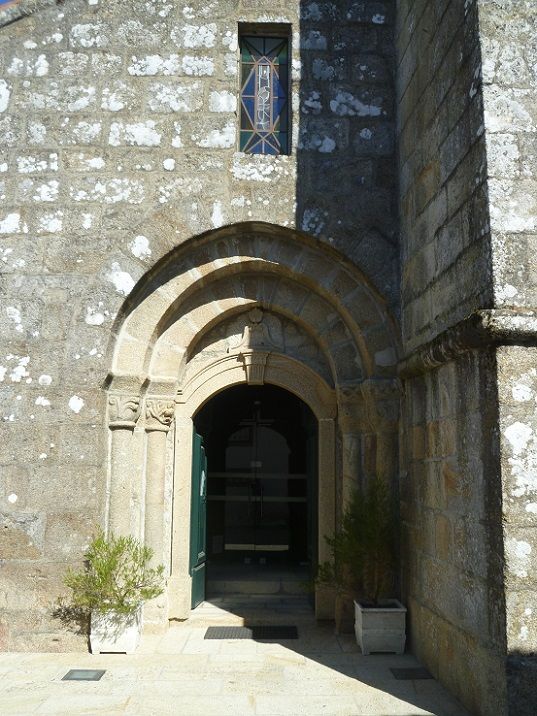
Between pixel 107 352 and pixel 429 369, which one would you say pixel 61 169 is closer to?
pixel 107 352

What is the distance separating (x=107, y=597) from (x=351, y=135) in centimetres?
351

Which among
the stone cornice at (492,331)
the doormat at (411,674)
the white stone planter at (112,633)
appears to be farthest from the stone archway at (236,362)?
the stone cornice at (492,331)

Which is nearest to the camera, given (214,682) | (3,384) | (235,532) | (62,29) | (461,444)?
(461,444)

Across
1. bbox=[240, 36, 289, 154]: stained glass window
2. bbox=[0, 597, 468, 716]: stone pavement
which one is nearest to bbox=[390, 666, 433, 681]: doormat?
bbox=[0, 597, 468, 716]: stone pavement

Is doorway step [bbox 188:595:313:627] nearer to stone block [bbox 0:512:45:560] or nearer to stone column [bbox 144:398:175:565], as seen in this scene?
stone column [bbox 144:398:175:565]

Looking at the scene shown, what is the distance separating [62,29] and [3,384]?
2.56 metres

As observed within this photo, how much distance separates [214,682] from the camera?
367 cm

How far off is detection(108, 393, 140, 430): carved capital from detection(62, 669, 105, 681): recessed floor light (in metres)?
1.48

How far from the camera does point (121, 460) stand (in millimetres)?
4492

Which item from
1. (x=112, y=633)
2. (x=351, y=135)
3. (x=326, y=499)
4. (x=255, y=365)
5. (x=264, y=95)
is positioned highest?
(x=264, y=95)

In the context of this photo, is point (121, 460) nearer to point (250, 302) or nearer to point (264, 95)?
point (250, 302)

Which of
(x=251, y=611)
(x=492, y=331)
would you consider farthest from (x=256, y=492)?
(x=492, y=331)

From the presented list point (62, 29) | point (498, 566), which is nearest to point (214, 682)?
point (498, 566)

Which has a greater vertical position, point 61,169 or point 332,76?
point 332,76
